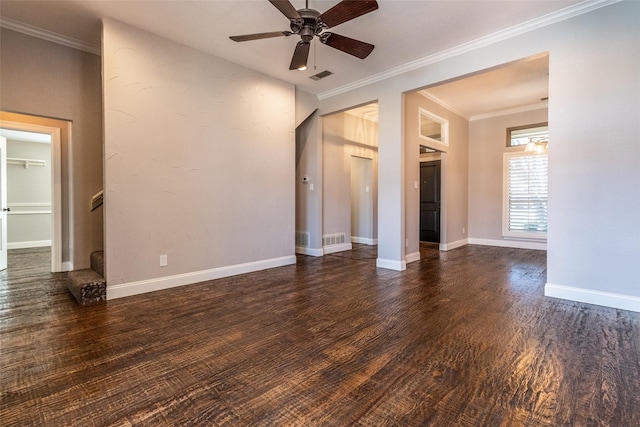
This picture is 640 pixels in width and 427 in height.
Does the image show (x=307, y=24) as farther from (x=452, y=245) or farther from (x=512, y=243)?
(x=512, y=243)

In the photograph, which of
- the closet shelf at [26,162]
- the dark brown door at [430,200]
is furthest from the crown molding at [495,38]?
the closet shelf at [26,162]

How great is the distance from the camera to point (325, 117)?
5.81 metres

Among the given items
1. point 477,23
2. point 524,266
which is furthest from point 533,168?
point 477,23

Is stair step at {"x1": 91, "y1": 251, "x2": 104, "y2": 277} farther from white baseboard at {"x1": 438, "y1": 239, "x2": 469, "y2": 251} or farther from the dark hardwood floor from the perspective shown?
white baseboard at {"x1": 438, "y1": 239, "x2": 469, "y2": 251}

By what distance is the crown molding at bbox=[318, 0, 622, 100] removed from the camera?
2908mm

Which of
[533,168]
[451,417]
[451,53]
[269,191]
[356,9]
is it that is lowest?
[451,417]

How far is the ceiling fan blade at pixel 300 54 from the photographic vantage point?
9.24ft

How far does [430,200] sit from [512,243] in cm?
197

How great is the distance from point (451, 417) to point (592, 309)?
2.42 metres

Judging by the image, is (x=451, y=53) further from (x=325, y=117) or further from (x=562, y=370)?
(x=562, y=370)

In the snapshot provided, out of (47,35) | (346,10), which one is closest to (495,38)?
(346,10)

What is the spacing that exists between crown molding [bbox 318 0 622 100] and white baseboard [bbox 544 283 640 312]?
2.77 meters

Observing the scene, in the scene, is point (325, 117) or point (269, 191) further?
point (325, 117)

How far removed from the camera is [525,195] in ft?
21.1
